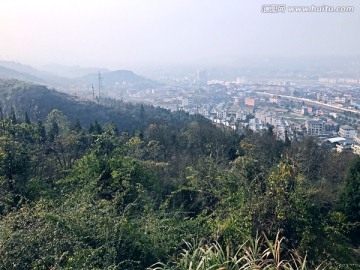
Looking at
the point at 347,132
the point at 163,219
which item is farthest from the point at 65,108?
the point at 163,219

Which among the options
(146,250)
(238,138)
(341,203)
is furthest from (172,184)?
(238,138)

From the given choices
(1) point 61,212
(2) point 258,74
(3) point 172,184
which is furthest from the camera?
(2) point 258,74

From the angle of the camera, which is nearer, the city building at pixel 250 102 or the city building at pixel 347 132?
the city building at pixel 347 132

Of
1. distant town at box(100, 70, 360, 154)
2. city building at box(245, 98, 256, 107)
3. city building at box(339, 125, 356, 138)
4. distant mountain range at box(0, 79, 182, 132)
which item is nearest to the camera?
distant mountain range at box(0, 79, 182, 132)

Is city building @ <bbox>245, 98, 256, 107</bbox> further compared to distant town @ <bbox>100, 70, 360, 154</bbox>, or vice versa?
city building @ <bbox>245, 98, 256, 107</bbox>

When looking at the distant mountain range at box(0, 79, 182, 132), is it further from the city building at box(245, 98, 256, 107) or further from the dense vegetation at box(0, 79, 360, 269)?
the city building at box(245, 98, 256, 107)

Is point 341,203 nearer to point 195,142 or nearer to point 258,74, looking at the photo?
point 195,142

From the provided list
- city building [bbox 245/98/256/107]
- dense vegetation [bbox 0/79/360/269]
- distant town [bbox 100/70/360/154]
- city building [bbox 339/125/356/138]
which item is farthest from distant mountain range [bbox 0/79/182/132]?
city building [bbox 245/98/256/107]

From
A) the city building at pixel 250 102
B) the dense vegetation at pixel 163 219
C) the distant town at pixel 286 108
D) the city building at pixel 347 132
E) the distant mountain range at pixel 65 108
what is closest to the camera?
the dense vegetation at pixel 163 219

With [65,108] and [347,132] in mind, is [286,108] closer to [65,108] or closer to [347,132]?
[347,132]

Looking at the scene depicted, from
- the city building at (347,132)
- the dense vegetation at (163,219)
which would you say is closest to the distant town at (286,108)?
the city building at (347,132)

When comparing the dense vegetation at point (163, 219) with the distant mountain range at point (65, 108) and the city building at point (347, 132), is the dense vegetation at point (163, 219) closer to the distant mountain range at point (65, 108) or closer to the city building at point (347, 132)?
the distant mountain range at point (65, 108)
